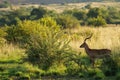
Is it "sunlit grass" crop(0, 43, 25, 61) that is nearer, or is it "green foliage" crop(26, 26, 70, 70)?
"green foliage" crop(26, 26, 70, 70)

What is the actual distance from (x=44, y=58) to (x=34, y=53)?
532 mm

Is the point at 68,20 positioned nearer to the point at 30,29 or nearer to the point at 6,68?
the point at 30,29

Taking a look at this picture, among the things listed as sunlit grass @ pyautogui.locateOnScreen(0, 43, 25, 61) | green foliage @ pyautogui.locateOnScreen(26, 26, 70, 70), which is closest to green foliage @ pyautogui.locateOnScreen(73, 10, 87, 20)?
sunlit grass @ pyautogui.locateOnScreen(0, 43, 25, 61)

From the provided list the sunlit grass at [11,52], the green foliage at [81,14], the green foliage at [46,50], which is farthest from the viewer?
the green foliage at [81,14]

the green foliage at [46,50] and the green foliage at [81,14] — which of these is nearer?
the green foliage at [46,50]

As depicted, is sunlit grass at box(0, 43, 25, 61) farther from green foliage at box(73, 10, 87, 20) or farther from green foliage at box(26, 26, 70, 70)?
green foliage at box(73, 10, 87, 20)

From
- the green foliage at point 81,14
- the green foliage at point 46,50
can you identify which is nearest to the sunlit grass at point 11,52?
the green foliage at point 46,50

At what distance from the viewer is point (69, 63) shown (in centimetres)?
1556

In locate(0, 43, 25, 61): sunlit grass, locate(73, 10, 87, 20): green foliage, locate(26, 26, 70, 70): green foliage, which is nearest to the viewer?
locate(26, 26, 70, 70): green foliage

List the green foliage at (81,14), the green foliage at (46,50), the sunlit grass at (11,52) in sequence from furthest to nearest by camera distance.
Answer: the green foliage at (81,14) < the sunlit grass at (11,52) < the green foliage at (46,50)

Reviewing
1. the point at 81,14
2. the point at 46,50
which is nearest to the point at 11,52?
the point at 46,50

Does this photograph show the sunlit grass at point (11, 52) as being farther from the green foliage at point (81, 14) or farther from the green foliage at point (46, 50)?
the green foliage at point (81, 14)

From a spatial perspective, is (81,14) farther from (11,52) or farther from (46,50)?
(46,50)

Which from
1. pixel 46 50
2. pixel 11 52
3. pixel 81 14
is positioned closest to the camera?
pixel 46 50
